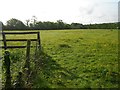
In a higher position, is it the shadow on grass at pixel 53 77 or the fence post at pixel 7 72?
the fence post at pixel 7 72

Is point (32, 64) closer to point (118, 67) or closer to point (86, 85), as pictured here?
point (86, 85)

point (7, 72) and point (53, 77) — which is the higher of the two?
point (7, 72)

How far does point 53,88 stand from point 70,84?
871mm

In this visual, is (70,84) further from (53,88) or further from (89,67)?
(89,67)

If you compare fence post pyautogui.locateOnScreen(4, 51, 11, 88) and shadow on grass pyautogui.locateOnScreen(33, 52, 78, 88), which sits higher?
fence post pyautogui.locateOnScreen(4, 51, 11, 88)

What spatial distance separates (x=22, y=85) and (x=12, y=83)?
1.03ft

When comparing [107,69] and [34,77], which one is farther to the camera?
[107,69]

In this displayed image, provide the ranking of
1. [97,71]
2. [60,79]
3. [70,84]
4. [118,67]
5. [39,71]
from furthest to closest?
[118,67]
[97,71]
[39,71]
[60,79]
[70,84]

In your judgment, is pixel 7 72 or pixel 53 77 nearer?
pixel 7 72

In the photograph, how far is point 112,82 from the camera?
10.4m

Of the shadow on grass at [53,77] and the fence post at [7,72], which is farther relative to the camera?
the shadow on grass at [53,77]

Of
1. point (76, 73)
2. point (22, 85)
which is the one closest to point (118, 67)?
point (76, 73)

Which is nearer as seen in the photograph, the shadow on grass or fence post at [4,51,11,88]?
fence post at [4,51,11,88]

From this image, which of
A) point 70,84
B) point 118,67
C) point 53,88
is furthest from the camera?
point 118,67
